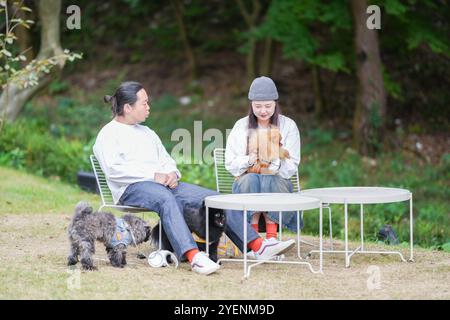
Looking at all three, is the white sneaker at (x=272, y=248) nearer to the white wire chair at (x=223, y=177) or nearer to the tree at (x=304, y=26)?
the white wire chair at (x=223, y=177)

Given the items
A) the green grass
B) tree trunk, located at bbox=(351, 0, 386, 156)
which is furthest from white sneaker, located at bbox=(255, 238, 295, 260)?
tree trunk, located at bbox=(351, 0, 386, 156)

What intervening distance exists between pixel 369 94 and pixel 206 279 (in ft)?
22.8

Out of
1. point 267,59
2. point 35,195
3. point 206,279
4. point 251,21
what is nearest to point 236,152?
point 206,279

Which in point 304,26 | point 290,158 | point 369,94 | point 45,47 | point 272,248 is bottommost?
point 272,248

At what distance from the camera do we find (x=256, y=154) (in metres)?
6.08

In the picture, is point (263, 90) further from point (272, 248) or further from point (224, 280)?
point (224, 280)

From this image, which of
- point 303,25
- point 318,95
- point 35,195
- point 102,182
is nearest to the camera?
point 102,182

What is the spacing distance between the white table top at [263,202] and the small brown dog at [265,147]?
1.73 ft

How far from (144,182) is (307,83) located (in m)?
8.44

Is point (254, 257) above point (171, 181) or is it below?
below

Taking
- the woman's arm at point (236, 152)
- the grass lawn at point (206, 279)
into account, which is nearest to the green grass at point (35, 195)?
the grass lawn at point (206, 279)

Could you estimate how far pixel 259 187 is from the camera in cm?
607
